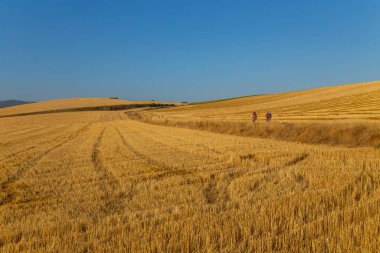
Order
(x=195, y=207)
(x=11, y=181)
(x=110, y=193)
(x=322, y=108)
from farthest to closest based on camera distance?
(x=322, y=108), (x=11, y=181), (x=110, y=193), (x=195, y=207)

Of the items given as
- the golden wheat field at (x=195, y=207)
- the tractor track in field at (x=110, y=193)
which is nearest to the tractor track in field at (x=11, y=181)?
the golden wheat field at (x=195, y=207)

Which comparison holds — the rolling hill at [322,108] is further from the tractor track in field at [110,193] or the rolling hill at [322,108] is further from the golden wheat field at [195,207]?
the tractor track in field at [110,193]

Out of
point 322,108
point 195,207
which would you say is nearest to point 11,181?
point 195,207

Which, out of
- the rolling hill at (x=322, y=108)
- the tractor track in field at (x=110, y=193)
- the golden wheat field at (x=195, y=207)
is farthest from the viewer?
the rolling hill at (x=322, y=108)

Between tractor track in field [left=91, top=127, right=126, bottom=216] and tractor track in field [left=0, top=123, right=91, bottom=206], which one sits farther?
tractor track in field [left=0, top=123, right=91, bottom=206]

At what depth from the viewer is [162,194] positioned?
682cm

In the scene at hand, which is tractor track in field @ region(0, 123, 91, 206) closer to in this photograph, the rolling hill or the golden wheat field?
the golden wheat field

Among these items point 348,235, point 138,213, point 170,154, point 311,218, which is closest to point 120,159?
point 170,154

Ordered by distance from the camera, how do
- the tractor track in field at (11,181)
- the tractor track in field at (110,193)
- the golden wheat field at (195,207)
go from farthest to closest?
1. the tractor track in field at (11,181)
2. the tractor track in field at (110,193)
3. the golden wheat field at (195,207)

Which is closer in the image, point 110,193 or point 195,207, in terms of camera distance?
point 195,207

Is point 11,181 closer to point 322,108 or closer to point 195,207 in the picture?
point 195,207

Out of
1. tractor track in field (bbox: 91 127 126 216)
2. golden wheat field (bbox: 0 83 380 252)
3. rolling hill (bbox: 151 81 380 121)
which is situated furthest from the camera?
rolling hill (bbox: 151 81 380 121)

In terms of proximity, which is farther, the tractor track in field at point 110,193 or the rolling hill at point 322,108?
the rolling hill at point 322,108

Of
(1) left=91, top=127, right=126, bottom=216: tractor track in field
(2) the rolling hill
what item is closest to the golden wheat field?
(1) left=91, top=127, right=126, bottom=216: tractor track in field
